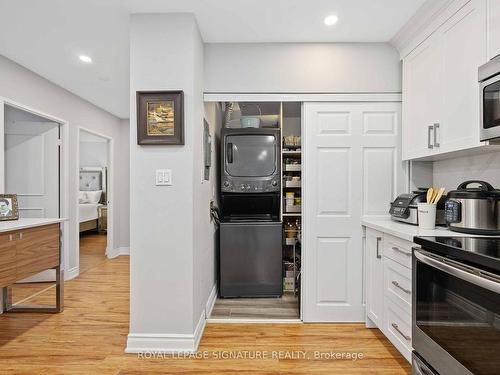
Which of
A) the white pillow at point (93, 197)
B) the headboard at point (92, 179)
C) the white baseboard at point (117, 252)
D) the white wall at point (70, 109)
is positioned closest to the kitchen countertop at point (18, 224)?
the white wall at point (70, 109)

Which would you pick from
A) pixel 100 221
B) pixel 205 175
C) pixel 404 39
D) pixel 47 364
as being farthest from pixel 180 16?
pixel 100 221

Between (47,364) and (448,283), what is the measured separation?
7.89ft

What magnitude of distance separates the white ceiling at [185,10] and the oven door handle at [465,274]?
170 centimetres

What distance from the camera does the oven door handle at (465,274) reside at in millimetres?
967

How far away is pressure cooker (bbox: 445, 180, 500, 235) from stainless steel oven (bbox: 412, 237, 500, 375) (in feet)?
0.72

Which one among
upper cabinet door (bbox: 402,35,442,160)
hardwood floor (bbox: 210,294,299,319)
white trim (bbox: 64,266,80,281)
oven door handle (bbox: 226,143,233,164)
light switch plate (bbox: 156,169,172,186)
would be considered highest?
upper cabinet door (bbox: 402,35,442,160)

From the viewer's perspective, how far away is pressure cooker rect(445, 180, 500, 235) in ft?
5.27

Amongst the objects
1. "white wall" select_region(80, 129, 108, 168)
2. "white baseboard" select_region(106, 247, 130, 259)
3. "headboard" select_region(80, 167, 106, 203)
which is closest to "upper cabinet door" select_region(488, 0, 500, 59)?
"white baseboard" select_region(106, 247, 130, 259)

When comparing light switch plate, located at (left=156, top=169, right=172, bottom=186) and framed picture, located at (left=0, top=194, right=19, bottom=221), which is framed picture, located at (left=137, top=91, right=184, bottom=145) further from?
framed picture, located at (left=0, top=194, right=19, bottom=221)

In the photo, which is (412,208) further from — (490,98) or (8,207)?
(8,207)

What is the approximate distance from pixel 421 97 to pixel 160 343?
8.55 ft

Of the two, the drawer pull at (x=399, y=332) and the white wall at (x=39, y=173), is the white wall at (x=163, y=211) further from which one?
the white wall at (x=39, y=173)

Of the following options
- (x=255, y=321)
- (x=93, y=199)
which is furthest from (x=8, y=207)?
(x=93, y=199)

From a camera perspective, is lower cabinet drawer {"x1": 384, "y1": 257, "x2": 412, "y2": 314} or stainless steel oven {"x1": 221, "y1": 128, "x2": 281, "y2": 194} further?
stainless steel oven {"x1": 221, "y1": 128, "x2": 281, "y2": 194}
